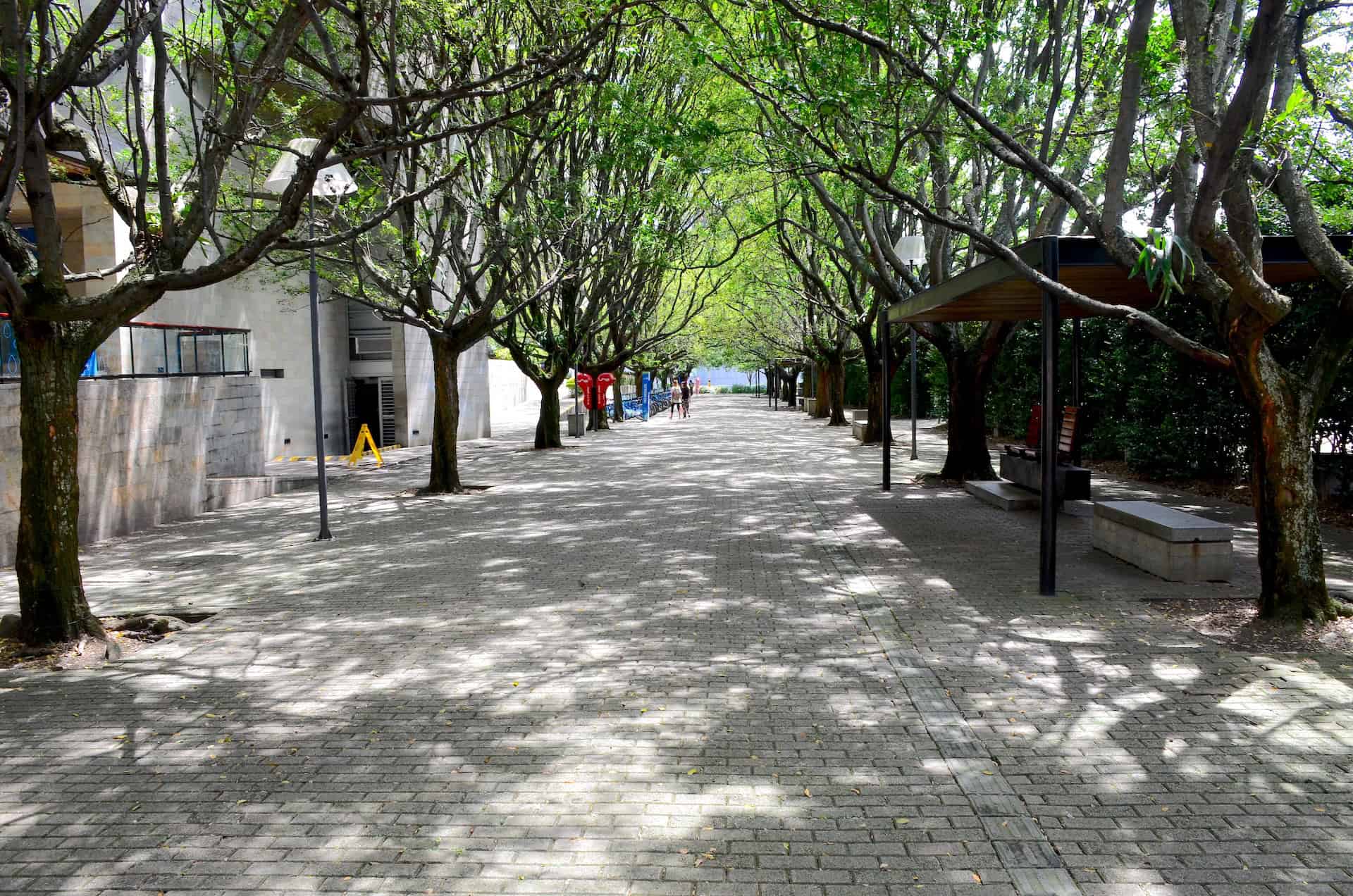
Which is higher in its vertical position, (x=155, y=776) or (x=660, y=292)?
(x=660, y=292)

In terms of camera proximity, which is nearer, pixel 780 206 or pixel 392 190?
pixel 392 190

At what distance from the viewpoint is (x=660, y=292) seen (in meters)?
39.8

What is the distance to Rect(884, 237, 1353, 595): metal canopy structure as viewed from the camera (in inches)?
313

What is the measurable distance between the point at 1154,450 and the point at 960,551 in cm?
751

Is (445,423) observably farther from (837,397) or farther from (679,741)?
(837,397)

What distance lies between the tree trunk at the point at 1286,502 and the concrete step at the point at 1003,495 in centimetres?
596

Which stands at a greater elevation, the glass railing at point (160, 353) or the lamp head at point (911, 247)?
the lamp head at point (911, 247)

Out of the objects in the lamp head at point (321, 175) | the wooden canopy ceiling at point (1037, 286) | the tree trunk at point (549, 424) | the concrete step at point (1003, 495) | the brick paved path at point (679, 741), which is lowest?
the brick paved path at point (679, 741)

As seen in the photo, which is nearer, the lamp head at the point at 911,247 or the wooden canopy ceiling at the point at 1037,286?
the wooden canopy ceiling at the point at 1037,286

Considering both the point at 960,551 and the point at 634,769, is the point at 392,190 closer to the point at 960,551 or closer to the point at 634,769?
the point at 960,551

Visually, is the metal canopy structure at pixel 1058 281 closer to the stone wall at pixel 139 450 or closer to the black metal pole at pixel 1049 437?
the black metal pole at pixel 1049 437

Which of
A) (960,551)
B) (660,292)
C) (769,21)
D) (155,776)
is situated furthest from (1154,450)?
(660,292)

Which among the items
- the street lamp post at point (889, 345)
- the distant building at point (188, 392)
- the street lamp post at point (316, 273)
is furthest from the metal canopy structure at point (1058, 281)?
the distant building at point (188, 392)

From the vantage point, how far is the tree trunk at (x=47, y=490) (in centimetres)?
670
